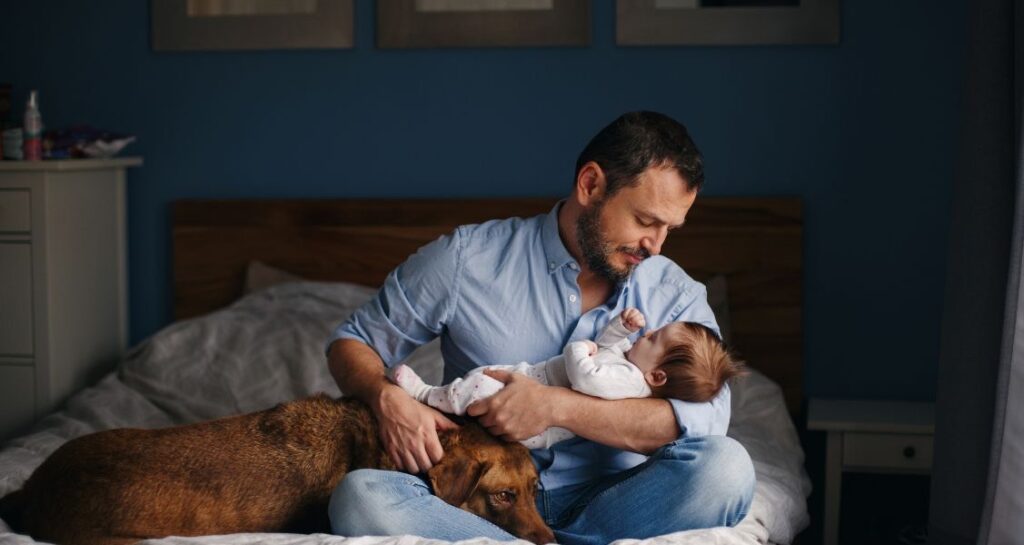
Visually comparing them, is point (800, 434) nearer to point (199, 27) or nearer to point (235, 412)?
point (235, 412)

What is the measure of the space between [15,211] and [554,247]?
5.75 ft

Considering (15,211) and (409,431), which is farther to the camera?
(15,211)

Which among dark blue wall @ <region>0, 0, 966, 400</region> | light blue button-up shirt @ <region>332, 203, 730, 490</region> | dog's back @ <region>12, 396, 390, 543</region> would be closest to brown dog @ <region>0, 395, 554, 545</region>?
dog's back @ <region>12, 396, 390, 543</region>

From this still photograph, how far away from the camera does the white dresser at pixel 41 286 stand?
10.9 ft

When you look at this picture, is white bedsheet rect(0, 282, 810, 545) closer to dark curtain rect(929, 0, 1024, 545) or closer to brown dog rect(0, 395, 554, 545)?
dark curtain rect(929, 0, 1024, 545)

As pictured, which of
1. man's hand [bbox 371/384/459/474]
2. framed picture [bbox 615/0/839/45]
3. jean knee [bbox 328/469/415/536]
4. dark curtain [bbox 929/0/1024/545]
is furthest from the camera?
framed picture [bbox 615/0/839/45]

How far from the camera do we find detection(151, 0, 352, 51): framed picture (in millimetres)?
3682

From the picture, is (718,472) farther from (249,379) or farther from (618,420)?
(249,379)

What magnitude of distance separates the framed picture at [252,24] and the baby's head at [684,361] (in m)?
1.94

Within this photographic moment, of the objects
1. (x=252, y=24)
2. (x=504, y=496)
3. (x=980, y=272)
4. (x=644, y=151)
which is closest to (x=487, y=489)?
(x=504, y=496)


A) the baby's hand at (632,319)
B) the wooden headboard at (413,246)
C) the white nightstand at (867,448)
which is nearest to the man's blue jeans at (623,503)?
the baby's hand at (632,319)

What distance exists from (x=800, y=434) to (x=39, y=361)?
215cm

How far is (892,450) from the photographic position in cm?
314

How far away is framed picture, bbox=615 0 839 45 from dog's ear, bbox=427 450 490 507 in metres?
1.90
